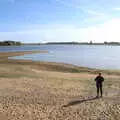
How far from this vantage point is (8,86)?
834 inches

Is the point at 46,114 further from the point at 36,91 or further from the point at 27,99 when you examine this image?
the point at 36,91

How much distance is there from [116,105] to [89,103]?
1629 mm

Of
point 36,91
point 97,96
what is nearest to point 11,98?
point 36,91

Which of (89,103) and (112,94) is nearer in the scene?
(89,103)

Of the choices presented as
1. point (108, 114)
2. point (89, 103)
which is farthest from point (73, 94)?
point (108, 114)

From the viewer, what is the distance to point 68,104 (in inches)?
625

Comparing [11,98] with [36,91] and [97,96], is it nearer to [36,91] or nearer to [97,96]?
[36,91]

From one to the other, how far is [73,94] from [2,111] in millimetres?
6422

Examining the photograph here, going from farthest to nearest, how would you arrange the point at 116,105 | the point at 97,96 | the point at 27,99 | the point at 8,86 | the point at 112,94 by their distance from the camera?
1. the point at 8,86
2. the point at 112,94
3. the point at 97,96
4. the point at 27,99
5. the point at 116,105

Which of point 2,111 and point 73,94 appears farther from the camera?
point 73,94

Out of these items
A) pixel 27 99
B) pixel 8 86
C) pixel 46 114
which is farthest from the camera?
pixel 8 86

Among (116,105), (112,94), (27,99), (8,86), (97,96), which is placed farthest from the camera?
(8,86)

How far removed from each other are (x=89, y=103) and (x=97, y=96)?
2043 mm

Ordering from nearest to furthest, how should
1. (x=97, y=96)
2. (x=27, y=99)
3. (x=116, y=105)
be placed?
(x=116, y=105)
(x=27, y=99)
(x=97, y=96)
